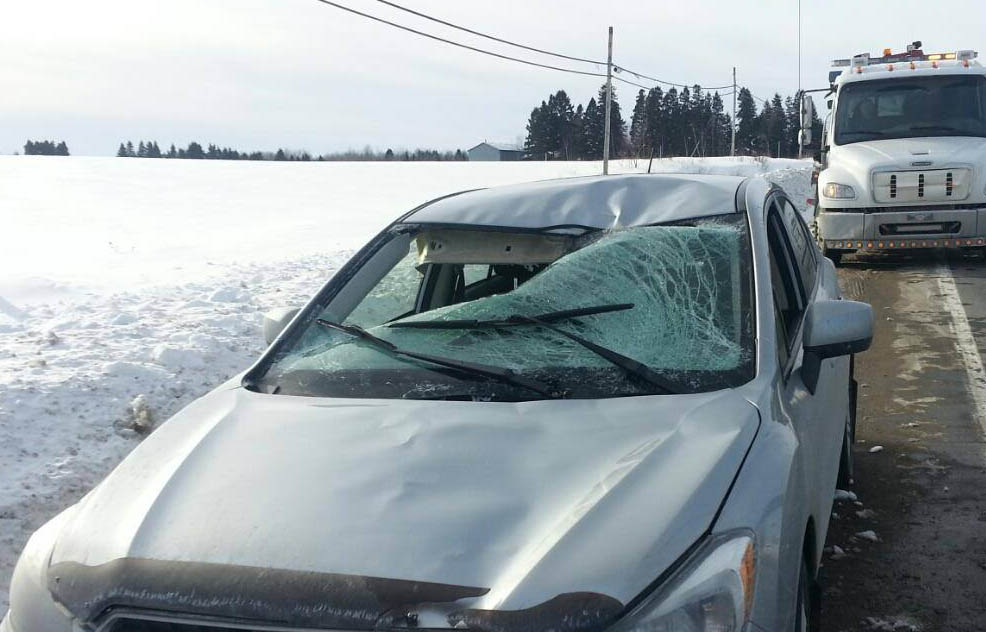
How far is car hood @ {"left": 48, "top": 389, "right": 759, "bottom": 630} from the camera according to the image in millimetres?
1840

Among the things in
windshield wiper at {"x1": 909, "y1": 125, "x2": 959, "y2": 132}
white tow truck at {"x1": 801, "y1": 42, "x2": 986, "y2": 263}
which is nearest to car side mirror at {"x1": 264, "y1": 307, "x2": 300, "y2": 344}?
white tow truck at {"x1": 801, "y1": 42, "x2": 986, "y2": 263}

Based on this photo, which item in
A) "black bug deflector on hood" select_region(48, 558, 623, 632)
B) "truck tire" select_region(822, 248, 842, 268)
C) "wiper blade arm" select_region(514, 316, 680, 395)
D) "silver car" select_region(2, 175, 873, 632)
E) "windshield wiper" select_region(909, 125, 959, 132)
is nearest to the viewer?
"black bug deflector on hood" select_region(48, 558, 623, 632)

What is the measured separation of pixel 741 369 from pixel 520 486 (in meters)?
0.88

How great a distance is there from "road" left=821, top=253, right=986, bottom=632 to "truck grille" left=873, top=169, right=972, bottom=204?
3013mm

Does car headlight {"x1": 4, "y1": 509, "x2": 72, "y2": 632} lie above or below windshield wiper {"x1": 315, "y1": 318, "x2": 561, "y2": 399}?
below

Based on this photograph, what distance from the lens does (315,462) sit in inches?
92.0

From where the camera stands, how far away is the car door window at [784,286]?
3047 millimetres

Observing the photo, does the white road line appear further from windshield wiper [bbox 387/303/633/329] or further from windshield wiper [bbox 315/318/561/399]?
windshield wiper [bbox 315/318/561/399]

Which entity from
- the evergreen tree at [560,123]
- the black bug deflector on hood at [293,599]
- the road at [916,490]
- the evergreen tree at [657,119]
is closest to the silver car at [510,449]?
the black bug deflector on hood at [293,599]

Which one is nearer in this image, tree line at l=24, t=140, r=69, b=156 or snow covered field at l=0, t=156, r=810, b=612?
snow covered field at l=0, t=156, r=810, b=612

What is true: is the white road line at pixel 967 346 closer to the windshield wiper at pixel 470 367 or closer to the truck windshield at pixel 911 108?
the truck windshield at pixel 911 108

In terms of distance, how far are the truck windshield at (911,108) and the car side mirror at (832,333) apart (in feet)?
34.3

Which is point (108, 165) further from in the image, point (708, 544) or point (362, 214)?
point (708, 544)

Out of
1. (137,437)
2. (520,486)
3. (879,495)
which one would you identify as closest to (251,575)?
(520,486)
